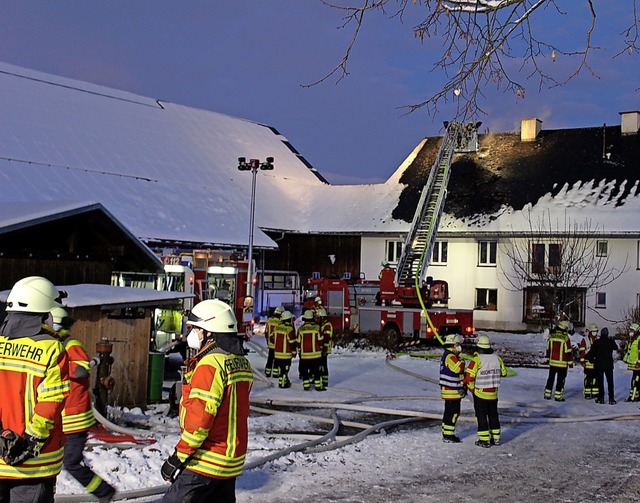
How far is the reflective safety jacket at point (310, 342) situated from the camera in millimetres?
13953

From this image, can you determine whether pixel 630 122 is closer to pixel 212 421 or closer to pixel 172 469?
pixel 212 421

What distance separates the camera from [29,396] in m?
4.50

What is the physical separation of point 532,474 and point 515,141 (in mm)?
29681

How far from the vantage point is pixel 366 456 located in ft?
30.0

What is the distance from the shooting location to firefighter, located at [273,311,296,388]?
14172mm

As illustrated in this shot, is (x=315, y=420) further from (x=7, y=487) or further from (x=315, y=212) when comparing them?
(x=315, y=212)

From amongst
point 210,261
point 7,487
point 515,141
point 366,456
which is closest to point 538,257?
point 515,141

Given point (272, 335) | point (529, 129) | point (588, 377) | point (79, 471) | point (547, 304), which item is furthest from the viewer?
point (529, 129)

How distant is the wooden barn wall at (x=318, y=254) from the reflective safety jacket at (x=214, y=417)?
32.1 meters

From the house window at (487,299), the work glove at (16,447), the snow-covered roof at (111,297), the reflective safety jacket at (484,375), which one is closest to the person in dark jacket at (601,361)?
the reflective safety jacket at (484,375)

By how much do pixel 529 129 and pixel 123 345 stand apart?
28882mm

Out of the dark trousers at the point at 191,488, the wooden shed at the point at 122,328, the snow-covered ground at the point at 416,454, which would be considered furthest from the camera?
the wooden shed at the point at 122,328

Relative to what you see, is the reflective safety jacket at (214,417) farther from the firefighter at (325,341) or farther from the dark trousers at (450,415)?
the firefighter at (325,341)

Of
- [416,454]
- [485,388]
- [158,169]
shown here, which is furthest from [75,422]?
[158,169]
